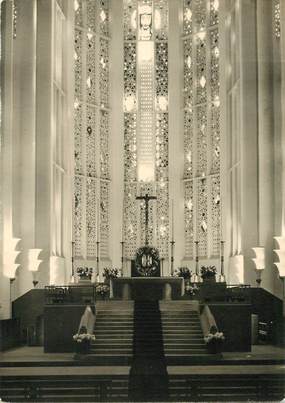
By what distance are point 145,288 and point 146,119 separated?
8.29 m

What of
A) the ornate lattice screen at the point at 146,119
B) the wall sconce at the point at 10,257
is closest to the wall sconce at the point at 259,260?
the ornate lattice screen at the point at 146,119

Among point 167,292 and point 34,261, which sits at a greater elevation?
point 34,261

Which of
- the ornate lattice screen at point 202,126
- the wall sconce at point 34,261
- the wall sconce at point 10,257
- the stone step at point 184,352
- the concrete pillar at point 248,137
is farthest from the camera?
the ornate lattice screen at point 202,126

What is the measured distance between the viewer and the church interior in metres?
15.6

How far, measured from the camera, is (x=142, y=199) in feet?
76.2

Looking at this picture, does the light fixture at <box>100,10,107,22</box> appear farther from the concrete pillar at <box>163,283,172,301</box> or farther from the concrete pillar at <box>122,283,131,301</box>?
the concrete pillar at <box>163,283,172,301</box>

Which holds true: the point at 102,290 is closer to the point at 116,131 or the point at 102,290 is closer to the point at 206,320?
the point at 206,320

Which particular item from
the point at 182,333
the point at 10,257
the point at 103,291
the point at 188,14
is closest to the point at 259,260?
the point at 182,333

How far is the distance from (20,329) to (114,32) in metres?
12.1

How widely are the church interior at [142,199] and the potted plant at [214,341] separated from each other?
4 cm

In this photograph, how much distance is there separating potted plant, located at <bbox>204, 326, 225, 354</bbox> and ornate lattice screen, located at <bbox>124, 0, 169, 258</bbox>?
9.88 meters

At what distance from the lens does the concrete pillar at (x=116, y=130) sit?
1022 inches

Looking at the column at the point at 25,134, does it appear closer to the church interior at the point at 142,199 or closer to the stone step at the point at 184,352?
the church interior at the point at 142,199

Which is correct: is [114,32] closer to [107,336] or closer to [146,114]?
[146,114]
